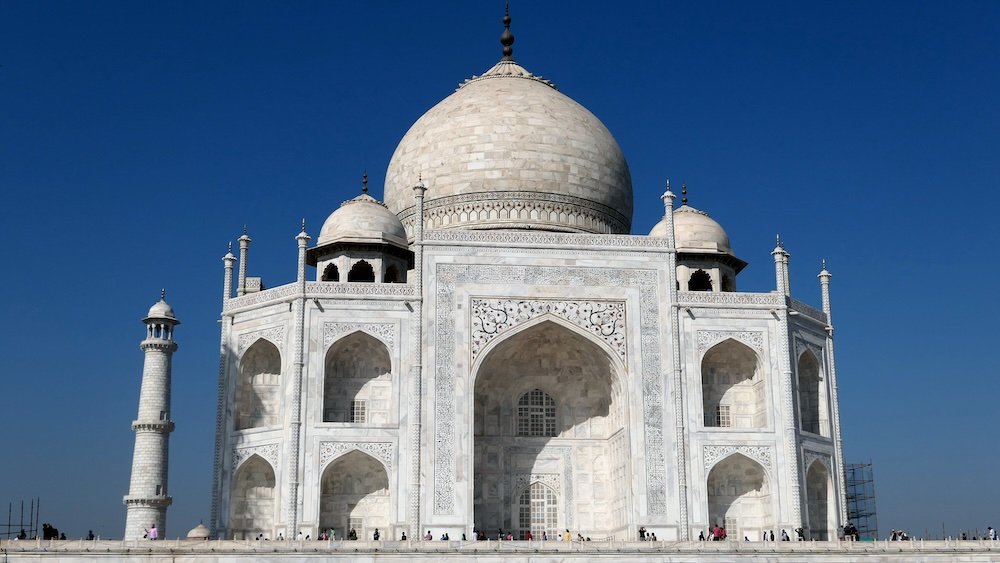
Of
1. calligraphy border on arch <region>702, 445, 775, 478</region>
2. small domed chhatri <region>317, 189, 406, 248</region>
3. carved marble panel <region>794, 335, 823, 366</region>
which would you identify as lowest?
calligraphy border on arch <region>702, 445, 775, 478</region>

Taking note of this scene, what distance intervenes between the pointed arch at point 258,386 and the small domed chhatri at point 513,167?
495 centimetres

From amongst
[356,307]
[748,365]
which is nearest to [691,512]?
[748,365]

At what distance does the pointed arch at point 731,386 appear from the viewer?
23.2m

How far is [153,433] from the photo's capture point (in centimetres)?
2155

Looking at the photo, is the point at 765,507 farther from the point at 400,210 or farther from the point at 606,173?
the point at 400,210

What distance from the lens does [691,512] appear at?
21828mm

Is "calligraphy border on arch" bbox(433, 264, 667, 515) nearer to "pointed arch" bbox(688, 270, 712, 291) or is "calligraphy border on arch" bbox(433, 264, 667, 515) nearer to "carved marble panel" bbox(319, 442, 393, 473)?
"carved marble panel" bbox(319, 442, 393, 473)

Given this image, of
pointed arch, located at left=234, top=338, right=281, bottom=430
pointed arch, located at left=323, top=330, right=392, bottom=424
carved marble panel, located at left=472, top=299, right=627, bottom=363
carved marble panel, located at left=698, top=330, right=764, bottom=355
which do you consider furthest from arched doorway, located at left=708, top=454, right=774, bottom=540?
pointed arch, located at left=234, top=338, right=281, bottom=430

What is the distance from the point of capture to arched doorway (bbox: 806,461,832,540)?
23.0 metres

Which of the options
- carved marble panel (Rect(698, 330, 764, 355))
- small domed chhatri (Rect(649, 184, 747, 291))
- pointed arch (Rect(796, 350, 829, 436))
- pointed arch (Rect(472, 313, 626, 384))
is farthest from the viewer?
small domed chhatri (Rect(649, 184, 747, 291))

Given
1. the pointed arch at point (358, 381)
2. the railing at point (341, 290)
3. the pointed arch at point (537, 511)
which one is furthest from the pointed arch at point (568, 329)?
the pointed arch at point (537, 511)

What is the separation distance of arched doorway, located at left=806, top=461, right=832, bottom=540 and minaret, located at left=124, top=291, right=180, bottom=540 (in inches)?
466

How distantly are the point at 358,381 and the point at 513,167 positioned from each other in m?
6.18

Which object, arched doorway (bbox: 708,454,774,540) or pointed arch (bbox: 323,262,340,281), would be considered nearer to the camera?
arched doorway (bbox: 708,454,774,540)
